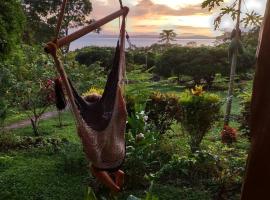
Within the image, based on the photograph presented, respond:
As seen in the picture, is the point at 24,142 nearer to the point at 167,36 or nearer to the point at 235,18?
the point at 235,18

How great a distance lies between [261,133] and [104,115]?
8.99 feet

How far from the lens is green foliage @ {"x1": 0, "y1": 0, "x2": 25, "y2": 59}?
612 centimetres

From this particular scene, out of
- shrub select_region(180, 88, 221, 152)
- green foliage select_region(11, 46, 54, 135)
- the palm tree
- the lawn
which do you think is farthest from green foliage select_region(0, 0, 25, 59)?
the palm tree

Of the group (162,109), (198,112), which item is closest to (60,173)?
(198,112)

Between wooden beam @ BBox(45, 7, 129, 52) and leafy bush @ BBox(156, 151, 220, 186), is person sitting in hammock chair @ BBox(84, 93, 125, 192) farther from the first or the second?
leafy bush @ BBox(156, 151, 220, 186)

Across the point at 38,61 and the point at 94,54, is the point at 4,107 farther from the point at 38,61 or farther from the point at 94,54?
the point at 94,54

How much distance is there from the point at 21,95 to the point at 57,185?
366 centimetres

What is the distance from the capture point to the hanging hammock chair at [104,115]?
294 centimetres

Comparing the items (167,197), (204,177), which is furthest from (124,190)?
(204,177)

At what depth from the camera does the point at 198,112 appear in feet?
23.3

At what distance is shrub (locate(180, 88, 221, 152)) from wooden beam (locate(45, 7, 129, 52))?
3.94 meters

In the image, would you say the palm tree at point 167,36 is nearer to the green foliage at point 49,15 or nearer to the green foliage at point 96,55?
the green foliage at point 49,15

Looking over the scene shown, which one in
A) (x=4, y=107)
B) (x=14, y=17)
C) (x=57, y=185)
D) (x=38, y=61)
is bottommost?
(x=57, y=185)

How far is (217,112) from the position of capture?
7.35 metres
